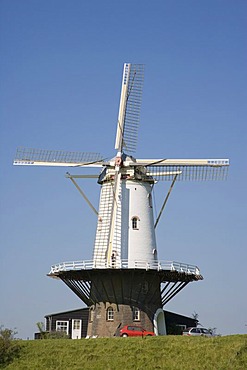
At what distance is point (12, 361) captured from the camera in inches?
1197

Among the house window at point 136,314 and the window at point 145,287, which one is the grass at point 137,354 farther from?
the window at point 145,287

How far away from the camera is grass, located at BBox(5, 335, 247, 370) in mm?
28453

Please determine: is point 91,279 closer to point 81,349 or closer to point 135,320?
point 135,320

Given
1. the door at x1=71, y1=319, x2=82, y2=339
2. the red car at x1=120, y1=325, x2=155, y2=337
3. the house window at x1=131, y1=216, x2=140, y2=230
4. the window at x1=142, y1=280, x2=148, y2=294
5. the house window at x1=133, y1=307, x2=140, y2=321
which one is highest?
the house window at x1=131, y1=216, x2=140, y2=230

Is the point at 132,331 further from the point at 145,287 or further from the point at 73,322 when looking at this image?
the point at 73,322

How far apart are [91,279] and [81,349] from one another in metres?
8.66

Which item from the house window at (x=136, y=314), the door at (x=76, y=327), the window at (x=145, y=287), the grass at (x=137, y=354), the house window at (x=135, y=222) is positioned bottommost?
the grass at (x=137, y=354)

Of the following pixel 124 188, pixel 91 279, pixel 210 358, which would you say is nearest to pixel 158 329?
pixel 91 279

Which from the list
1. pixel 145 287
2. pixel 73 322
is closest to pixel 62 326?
pixel 73 322

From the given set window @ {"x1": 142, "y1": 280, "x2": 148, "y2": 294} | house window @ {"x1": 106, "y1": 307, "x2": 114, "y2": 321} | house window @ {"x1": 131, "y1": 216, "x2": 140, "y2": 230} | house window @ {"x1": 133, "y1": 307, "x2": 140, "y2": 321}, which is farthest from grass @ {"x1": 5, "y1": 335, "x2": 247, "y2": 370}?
house window @ {"x1": 131, "y1": 216, "x2": 140, "y2": 230}

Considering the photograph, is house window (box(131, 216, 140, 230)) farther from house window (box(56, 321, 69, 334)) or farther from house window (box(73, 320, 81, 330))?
house window (box(56, 321, 69, 334))

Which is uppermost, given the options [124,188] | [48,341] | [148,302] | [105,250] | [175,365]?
[124,188]

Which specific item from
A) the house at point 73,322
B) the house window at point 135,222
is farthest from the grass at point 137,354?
the house at point 73,322

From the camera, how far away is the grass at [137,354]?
2845 centimetres
